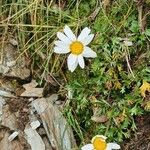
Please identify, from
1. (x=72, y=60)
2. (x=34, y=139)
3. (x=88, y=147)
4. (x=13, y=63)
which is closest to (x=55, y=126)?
(x=34, y=139)

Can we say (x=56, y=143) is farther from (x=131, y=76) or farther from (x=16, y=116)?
(x=131, y=76)

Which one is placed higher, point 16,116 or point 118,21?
point 118,21

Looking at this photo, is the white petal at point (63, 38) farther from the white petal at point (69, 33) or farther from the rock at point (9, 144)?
the rock at point (9, 144)

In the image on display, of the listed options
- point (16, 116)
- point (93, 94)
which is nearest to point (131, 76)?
point (93, 94)

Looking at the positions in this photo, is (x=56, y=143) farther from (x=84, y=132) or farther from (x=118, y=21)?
(x=118, y=21)

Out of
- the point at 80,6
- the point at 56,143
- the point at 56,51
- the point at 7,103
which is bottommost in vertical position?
the point at 56,143

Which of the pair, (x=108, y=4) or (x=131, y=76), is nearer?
(x=131, y=76)

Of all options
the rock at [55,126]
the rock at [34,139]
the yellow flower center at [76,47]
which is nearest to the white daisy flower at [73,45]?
the yellow flower center at [76,47]

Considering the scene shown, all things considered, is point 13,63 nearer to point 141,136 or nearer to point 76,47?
point 76,47
